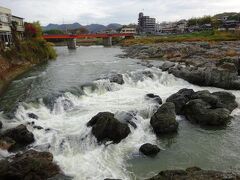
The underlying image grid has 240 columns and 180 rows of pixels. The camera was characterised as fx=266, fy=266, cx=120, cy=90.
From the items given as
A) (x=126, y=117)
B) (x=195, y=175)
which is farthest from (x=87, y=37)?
(x=195, y=175)

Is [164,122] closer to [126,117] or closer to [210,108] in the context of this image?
[126,117]

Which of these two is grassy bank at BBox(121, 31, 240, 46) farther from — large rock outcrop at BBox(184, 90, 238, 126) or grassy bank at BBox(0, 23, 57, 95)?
large rock outcrop at BBox(184, 90, 238, 126)

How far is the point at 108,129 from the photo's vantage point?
61.0 feet

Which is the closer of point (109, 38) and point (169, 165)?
point (169, 165)

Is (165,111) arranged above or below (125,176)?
above

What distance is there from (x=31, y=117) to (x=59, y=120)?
7.61ft

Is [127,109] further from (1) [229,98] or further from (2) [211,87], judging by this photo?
(2) [211,87]

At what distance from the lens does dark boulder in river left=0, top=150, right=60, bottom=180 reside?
13375 millimetres

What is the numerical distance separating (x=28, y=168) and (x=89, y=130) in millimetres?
6185

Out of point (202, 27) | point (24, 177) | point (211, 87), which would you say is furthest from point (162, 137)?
point (202, 27)

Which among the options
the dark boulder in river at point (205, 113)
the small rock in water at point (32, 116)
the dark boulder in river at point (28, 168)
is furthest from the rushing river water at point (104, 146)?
the dark boulder in river at point (28, 168)

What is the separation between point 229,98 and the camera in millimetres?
25031

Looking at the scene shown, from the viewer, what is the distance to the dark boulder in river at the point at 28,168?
527 inches

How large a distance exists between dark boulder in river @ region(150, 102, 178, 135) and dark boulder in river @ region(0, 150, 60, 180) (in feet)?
27.4
